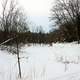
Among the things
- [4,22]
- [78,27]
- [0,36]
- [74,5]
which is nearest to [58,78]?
[0,36]

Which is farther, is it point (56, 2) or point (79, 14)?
point (56, 2)

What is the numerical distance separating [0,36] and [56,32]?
26565mm

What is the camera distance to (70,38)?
38500mm

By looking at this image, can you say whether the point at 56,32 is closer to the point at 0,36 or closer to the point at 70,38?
the point at 70,38

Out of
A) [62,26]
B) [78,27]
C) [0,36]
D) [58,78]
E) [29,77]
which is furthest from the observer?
[62,26]

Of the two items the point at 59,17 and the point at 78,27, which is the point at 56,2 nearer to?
the point at 59,17

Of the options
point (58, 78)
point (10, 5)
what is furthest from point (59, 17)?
point (58, 78)

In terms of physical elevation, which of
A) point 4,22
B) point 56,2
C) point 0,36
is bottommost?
point 0,36

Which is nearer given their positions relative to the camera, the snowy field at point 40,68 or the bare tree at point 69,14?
the snowy field at point 40,68

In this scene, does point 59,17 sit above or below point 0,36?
above

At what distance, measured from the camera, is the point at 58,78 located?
5.74 metres

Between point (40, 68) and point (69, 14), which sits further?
point (69, 14)

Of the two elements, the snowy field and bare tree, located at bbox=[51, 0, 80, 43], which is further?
bare tree, located at bbox=[51, 0, 80, 43]

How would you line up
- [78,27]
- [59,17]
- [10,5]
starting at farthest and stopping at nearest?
1. [59,17]
2. [78,27]
3. [10,5]
